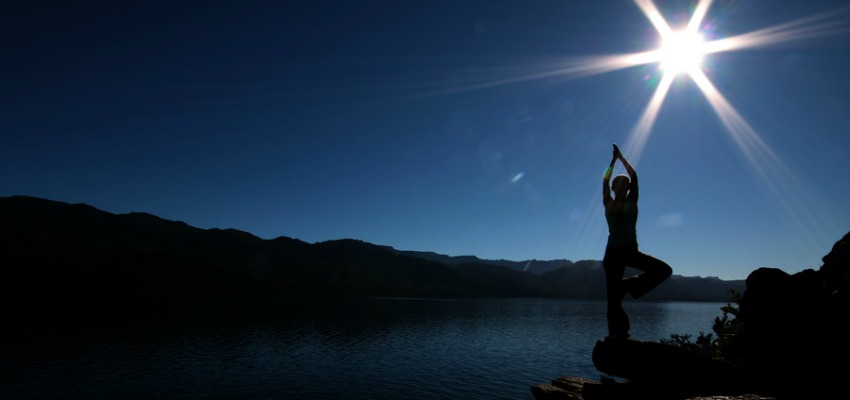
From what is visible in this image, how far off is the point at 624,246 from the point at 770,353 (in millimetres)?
4621

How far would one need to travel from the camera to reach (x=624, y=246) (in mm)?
12500

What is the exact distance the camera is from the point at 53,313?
8562cm

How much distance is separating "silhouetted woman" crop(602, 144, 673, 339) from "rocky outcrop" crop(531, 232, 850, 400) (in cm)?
176

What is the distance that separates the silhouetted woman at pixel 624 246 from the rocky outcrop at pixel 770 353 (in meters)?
1.76

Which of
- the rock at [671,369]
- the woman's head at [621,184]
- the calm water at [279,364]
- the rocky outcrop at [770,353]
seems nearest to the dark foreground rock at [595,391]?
the rocky outcrop at [770,353]

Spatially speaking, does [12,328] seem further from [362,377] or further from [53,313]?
[362,377]

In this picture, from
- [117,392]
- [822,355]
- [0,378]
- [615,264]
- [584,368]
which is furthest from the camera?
[584,368]

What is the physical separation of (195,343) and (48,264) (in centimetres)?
19898

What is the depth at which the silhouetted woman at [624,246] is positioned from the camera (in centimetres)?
1248

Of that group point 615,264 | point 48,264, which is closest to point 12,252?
point 48,264

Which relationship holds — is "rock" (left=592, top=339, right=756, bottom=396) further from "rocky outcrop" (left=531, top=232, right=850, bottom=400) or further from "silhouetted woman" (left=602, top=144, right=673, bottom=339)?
"silhouetted woman" (left=602, top=144, right=673, bottom=339)

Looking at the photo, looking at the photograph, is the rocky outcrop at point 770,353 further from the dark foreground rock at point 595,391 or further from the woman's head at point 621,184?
the woman's head at point 621,184

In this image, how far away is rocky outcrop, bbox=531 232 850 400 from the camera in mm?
9711

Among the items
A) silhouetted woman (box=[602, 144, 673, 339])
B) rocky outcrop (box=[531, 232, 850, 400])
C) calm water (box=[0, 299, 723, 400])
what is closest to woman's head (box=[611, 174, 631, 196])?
silhouetted woman (box=[602, 144, 673, 339])
